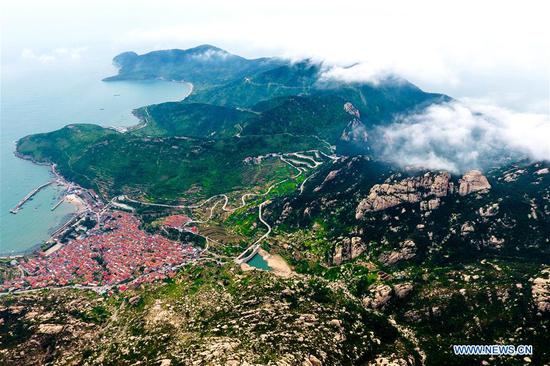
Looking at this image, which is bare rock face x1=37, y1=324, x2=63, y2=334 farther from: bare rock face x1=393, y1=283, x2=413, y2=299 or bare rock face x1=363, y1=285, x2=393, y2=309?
bare rock face x1=393, y1=283, x2=413, y2=299

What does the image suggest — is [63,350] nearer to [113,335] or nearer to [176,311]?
[113,335]

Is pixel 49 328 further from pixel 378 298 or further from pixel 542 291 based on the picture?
pixel 542 291

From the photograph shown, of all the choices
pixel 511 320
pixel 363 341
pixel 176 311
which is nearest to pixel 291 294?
pixel 363 341

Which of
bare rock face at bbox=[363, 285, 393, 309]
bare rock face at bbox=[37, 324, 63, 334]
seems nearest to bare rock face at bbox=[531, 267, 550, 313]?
bare rock face at bbox=[363, 285, 393, 309]

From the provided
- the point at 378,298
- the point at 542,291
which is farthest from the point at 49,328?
the point at 542,291

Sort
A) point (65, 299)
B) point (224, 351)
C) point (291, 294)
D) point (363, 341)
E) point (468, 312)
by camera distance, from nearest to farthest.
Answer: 1. point (224, 351)
2. point (363, 341)
3. point (468, 312)
4. point (291, 294)
5. point (65, 299)

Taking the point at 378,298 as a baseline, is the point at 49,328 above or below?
above

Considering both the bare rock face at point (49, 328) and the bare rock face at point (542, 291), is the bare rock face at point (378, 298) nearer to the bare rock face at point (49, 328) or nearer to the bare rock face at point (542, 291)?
the bare rock face at point (542, 291)

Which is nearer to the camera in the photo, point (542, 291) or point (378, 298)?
point (542, 291)
